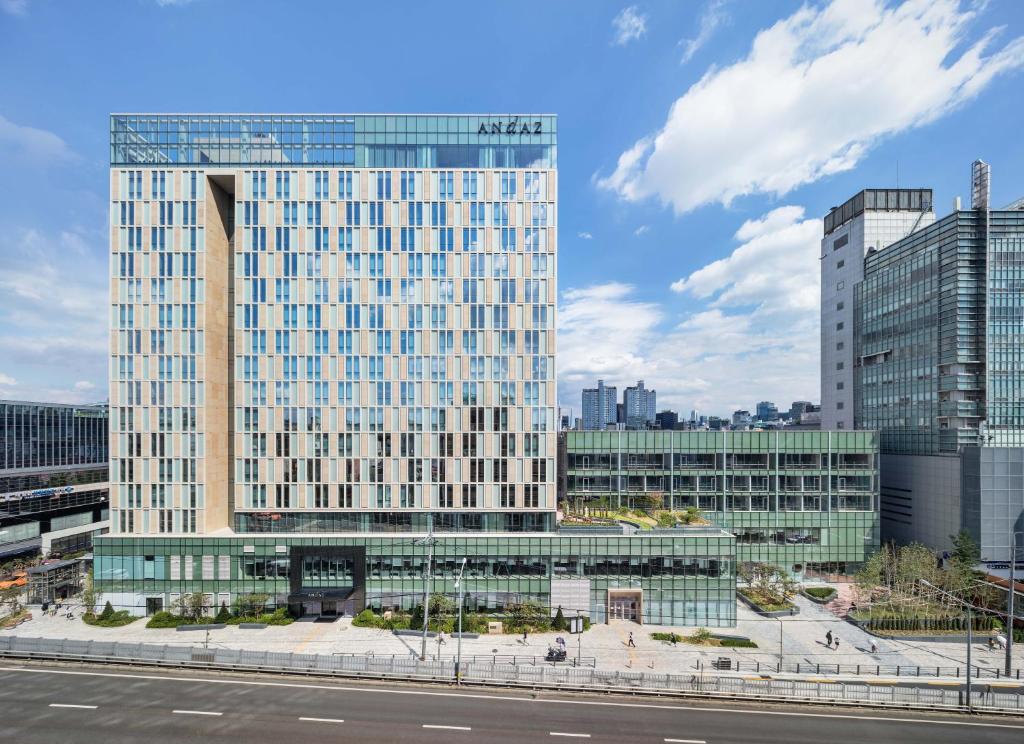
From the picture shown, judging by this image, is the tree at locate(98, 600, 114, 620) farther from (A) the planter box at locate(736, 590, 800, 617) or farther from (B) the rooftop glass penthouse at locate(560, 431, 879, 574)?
(A) the planter box at locate(736, 590, 800, 617)

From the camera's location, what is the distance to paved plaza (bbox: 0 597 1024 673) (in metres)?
44.2

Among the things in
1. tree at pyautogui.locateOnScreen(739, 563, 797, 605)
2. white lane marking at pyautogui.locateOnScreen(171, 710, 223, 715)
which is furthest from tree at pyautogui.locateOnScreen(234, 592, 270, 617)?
tree at pyautogui.locateOnScreen(739, 563, 797, 605)

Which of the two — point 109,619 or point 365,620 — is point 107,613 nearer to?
point 109,619

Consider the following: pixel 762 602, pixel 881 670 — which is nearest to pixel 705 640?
pixel 762 602

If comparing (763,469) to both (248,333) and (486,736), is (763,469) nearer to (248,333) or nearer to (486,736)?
(486,736)

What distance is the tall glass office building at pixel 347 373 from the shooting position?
54.2m

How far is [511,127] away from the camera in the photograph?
56906 mm

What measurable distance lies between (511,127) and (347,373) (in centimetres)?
3290

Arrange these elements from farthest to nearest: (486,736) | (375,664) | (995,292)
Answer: (995,292) < (375,664) < (486,736)

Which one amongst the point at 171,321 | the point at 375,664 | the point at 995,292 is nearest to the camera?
the point at 375,664

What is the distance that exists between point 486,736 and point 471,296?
1575 inches

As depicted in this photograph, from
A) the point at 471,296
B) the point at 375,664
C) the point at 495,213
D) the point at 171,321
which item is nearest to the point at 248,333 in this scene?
the point at 171,321

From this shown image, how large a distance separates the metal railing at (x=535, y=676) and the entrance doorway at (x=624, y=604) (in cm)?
1291

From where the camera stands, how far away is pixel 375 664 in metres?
39.4
